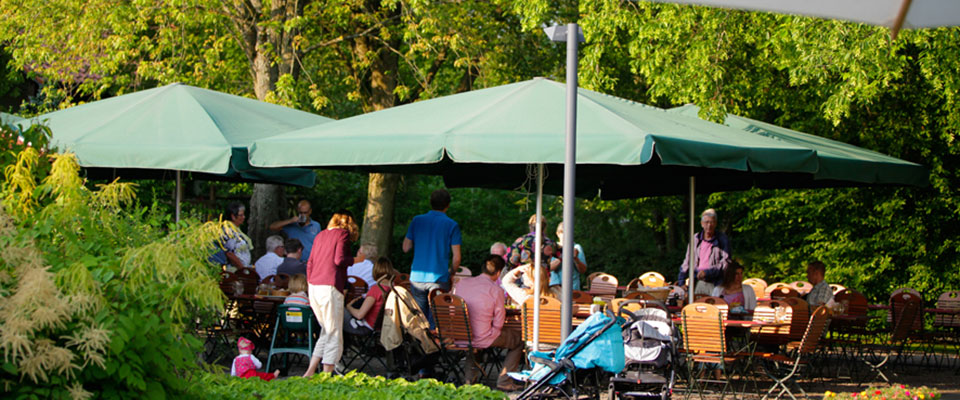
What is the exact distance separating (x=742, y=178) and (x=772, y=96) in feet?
15.9

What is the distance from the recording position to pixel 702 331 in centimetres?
829

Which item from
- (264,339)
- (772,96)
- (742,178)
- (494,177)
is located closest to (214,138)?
(264,339)

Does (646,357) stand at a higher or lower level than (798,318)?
lower

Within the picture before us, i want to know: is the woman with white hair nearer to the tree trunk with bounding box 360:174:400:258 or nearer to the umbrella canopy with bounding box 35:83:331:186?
the umbrella canopy with bounding box 35:83:331:186

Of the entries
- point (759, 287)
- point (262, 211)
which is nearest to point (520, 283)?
point (759, 287)

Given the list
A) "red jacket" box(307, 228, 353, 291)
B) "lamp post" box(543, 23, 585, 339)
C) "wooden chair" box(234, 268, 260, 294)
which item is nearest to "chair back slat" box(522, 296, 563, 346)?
"lamp post" box(543, 23, 585, 339)

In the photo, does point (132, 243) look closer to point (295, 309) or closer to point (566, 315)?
point (566, 315)

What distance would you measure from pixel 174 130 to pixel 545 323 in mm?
3887

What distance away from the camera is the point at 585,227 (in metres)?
25.1

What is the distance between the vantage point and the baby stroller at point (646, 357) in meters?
7.32

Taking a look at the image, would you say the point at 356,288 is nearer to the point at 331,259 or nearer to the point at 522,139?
the point at 331,259

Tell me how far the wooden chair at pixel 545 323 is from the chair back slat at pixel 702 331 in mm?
1091

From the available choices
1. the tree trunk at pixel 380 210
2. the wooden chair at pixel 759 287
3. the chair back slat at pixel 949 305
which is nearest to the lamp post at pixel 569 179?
the wooden chair at pixel 759 287

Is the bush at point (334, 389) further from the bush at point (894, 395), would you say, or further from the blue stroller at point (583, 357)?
the bush at point (894, 395)
